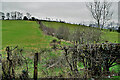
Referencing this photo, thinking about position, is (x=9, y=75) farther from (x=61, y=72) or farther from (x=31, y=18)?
(x=31, y=18)

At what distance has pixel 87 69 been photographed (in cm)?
408

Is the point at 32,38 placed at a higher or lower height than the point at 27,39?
higher

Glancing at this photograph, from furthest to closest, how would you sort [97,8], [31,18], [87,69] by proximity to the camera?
[31,18]
[97,8]
[87,69]

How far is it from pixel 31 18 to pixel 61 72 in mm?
51113

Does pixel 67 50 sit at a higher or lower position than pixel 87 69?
higher

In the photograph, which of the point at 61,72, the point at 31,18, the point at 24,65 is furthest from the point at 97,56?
the point at 31,18

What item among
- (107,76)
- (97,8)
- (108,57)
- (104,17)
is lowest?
(107,76)

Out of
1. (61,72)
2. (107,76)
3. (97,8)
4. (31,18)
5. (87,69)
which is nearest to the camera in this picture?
(61,72)

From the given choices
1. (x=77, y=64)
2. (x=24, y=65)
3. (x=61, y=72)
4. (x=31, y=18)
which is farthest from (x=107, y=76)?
(x=31, y=18)

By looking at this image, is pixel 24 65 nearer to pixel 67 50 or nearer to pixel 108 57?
pixel 67 50

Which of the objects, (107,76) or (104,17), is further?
(104,17)

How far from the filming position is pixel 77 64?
13.4 feet

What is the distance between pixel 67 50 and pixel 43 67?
0.98m

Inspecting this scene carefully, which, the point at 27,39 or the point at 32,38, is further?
the point at 32,38
